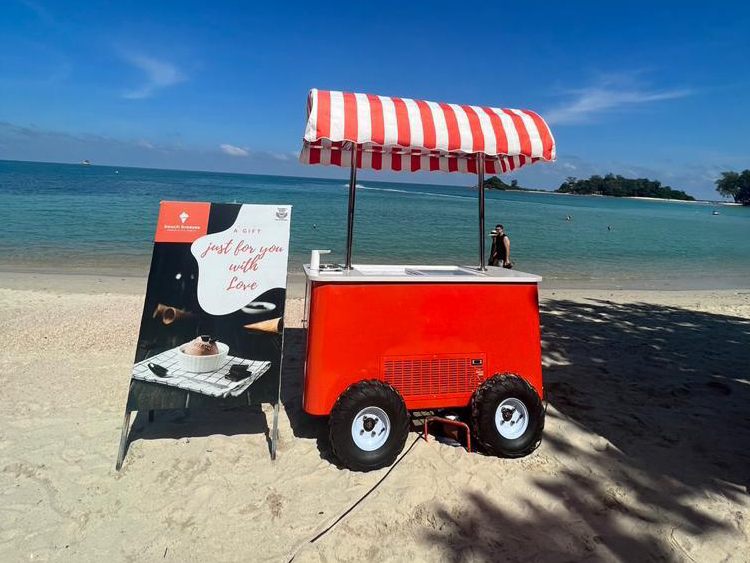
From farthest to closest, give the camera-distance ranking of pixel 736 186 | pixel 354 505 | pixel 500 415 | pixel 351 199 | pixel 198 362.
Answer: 1. pixel 736 186
2. pixel 351 199
3. pixel 500 415
4. pixel 198 362
5. pixel 354 505

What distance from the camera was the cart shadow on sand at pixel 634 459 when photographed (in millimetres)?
2930

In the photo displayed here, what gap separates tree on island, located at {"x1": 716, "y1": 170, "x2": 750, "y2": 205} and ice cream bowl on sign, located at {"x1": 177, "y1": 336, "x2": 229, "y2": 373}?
161 meters

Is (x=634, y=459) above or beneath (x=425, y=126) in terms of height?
beneath

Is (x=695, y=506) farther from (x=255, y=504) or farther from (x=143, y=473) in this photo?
(x=143, y=473)

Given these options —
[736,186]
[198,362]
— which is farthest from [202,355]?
[736,186]

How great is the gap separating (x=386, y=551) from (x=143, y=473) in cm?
190

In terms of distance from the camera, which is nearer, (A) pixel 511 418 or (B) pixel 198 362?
(B) pixel 198 362

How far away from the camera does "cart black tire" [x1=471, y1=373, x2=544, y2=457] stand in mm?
3795

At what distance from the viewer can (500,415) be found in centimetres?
388

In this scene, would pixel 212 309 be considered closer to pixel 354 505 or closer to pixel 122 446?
pixel 122 446

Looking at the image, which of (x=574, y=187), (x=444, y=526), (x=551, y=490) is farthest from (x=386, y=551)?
(x=574, y=187)

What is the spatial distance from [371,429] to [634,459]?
217 centimetres

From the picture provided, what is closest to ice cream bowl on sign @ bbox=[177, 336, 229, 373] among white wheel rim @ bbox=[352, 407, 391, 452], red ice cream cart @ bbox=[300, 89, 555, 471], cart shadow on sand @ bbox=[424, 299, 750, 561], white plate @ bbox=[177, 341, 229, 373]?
white plate @ bbox=[177, 341, 229, 373]

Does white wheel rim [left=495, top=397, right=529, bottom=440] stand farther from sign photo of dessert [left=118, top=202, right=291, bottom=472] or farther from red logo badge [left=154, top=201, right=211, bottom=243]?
red logo badge [left=154, top=201, right=211, bottom=243]
